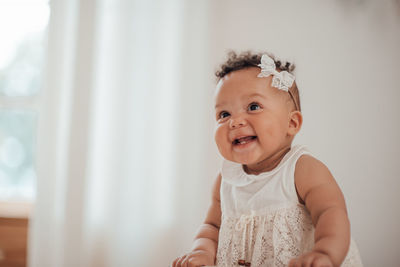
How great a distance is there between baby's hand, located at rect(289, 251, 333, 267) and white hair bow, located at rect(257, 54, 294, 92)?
358mm

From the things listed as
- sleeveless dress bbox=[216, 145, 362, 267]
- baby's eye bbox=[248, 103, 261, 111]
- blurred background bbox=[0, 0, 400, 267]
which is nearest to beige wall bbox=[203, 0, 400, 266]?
blurred background bbox=[0, 0, 400, 267]

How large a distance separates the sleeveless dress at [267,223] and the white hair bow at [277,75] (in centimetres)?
15

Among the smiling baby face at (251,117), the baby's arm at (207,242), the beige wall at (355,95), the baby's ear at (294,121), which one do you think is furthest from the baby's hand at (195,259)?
the beige wall at (355,95)

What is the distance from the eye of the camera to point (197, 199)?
52.8 inches

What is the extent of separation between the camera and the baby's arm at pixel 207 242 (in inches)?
27.9

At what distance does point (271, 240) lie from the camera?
72cm

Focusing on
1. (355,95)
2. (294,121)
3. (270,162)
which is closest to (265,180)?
(270,162)

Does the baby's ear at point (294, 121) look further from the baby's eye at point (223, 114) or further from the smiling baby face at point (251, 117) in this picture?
the baby's eye at point (223, 114)

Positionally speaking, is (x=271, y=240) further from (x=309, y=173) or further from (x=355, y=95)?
(x=355, y=95)

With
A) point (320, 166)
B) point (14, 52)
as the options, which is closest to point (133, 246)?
point (320, 166)

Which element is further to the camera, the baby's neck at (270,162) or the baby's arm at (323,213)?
the baby's neck at (270,162)

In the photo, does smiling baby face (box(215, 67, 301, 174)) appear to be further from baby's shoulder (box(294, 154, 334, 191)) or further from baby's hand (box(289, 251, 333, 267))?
baby's hand (box(289, 251, 333, 267))

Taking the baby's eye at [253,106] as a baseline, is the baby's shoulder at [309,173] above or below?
below

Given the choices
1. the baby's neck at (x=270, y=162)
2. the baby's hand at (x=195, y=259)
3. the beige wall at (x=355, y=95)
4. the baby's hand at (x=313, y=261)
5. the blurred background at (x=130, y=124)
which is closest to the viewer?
the baby's hand at (x=313, y=261)
